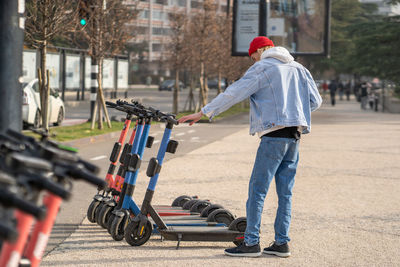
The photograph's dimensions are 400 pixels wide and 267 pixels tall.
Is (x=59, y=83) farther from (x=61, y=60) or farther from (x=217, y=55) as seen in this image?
(x=217, y=55)

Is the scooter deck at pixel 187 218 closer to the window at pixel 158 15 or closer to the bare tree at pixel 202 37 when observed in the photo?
the bare tree at pixel 202 37

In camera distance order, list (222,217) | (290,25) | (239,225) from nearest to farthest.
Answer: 1. (239,225)
2. (222,217)
3. (290,25)

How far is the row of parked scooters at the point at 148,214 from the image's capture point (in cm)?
646

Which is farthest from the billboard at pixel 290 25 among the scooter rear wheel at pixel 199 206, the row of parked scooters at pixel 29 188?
the row of parked scooters at pixel 29 188

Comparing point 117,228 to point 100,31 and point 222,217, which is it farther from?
point 100,31

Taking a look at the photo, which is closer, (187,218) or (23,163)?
(23,163)

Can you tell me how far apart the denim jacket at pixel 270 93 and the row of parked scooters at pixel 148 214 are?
1.63ft

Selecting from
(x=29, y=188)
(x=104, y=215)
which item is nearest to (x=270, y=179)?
(x=104, y=215)

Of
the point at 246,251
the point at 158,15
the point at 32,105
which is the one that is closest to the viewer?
the point at 246,251

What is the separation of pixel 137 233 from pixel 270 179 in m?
1.20

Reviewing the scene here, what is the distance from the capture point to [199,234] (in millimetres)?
→ 6602

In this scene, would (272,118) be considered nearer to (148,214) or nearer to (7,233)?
(148,214)

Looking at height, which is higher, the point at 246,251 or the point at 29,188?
the point at 29,188

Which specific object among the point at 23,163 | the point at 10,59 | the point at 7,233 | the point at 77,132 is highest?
the point at 10,59
